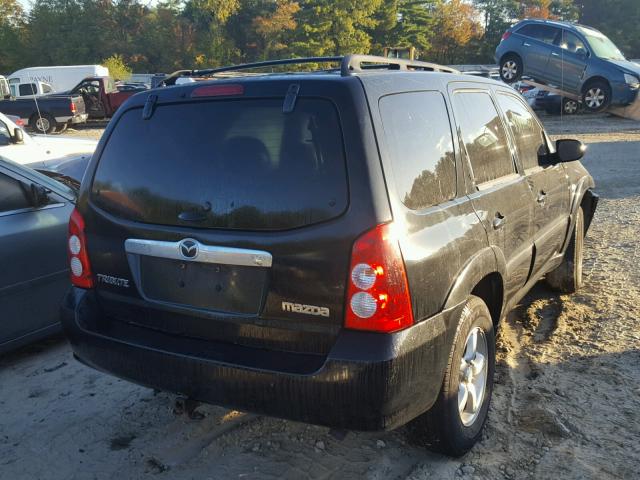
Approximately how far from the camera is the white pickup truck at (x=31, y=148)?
7.21 meters

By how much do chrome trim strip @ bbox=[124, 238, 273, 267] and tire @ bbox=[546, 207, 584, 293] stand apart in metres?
3.39

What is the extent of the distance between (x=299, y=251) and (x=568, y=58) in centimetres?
1731

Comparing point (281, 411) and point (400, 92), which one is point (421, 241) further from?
point (281, 411)

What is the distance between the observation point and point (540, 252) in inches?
156

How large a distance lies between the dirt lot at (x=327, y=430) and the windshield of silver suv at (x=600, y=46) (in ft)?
49.1

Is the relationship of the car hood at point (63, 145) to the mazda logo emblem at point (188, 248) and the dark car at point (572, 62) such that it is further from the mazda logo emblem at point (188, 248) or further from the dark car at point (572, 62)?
the dark car at point (572, 62)

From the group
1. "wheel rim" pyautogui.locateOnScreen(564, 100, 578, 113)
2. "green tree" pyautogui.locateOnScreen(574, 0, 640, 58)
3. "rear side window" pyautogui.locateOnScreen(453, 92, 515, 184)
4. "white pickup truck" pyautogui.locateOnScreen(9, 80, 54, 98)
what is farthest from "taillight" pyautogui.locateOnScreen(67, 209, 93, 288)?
"green tree" pyautogui.locateOnScreen(574, 0, 640, 58)

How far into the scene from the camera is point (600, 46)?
1730 cm

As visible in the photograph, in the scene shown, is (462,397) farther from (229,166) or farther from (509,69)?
(509,69)

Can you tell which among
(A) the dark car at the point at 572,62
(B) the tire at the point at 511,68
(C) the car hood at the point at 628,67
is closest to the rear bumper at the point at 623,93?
(A) the dark car at the point at 572,62

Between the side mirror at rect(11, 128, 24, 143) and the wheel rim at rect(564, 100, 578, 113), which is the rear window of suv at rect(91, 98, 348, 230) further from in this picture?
the wheel rim at rect(564, 100, 578, 113)

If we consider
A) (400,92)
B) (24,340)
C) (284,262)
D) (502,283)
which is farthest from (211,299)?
(24,340)

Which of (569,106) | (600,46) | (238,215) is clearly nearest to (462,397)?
(238,215)

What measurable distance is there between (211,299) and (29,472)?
4.37 ft
